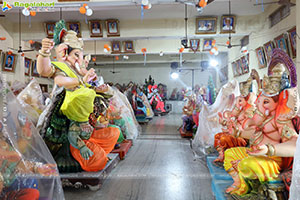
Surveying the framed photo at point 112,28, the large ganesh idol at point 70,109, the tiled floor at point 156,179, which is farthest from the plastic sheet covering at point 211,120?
the framed photo at point 112,28

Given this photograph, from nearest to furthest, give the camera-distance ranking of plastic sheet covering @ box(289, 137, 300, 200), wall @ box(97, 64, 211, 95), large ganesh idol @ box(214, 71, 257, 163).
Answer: plastic sheet covering @ box(289, 137, 300, 200)
large ganesh idol @ box(214, 71, 257, 163)
wall @ box(97, 64, 211, 95)

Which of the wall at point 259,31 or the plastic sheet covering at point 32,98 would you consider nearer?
the plastic sheet covering at point 32,98

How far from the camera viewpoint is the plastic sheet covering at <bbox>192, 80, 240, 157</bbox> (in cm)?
272

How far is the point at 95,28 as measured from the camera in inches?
257

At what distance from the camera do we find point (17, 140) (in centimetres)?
98

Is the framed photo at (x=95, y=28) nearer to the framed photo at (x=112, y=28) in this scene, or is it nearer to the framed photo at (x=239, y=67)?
the framed photo at (x=112, y=28)

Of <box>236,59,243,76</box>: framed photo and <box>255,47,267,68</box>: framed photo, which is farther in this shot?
<box>236,59,243,76</box>: framed photo

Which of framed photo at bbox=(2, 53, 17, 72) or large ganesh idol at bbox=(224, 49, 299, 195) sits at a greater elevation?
framed photo at bbox=(2, 53, 17, 72)

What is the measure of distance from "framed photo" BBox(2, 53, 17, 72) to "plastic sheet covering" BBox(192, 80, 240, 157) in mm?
6177

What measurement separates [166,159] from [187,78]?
993cm

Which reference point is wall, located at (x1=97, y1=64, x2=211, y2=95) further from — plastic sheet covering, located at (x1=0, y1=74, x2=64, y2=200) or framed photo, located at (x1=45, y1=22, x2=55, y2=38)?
plastic sheet covering, located at (x1=0, y1=74, x2=64, y2=200)

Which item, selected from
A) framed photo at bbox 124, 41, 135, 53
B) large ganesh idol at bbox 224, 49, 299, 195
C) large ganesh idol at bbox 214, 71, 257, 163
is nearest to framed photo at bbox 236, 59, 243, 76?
framed photo at bbox 124, 41, 135, 53

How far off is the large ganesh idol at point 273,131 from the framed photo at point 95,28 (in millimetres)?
5766

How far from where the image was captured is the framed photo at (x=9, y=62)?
649 cm
